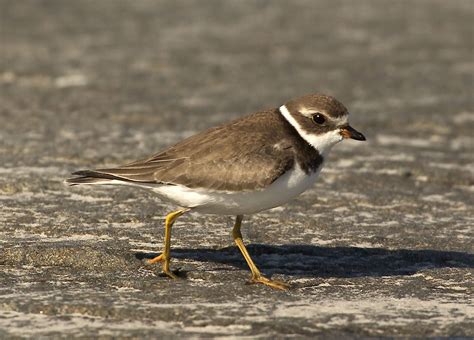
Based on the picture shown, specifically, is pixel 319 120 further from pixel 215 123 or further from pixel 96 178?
pixel 215 123

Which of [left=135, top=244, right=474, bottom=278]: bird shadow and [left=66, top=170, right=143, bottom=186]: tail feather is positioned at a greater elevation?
[left=66, top=170, right=143, bottom=186]: tail feather

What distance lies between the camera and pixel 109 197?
7.79m

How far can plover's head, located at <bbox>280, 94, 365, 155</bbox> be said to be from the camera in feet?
20.6

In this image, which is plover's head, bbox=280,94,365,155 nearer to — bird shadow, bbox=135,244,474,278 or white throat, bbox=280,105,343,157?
white throat, bbox=280,105,343,157

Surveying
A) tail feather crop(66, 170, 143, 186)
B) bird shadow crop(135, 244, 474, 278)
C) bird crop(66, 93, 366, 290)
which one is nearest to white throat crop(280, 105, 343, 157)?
bird crop(66, 93, 366, 290)

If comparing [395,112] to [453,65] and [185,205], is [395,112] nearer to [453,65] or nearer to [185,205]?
[453,65]

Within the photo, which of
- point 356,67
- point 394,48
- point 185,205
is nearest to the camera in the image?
point 185,205

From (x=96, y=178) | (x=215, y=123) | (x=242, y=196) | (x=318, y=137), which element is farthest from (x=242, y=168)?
(x=215, y=123)

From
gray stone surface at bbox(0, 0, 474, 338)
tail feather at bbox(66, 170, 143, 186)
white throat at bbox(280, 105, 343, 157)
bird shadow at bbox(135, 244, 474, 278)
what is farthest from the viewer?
bird shadow at bbox(135, 244, 474, 278)

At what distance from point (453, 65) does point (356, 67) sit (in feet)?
3.97

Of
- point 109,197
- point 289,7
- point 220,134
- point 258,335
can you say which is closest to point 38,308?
point 258,335

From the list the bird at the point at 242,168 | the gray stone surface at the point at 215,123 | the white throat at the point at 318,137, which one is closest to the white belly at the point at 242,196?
the bird at the point at 242,168

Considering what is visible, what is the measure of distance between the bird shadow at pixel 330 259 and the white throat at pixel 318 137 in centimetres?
71

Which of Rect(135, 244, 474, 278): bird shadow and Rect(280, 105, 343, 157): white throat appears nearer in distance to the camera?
Rect(280, 105, 343, 157): white throat
